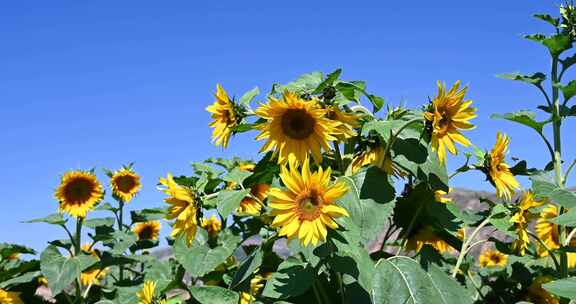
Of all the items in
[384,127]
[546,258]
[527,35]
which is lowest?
[546,258]

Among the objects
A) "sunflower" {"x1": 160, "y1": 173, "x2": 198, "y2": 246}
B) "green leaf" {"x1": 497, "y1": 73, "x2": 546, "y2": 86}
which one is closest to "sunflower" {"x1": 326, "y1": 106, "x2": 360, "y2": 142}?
"sunflower" {"x1": 160, "y1": 173, "x2": 198, "y2": 246}

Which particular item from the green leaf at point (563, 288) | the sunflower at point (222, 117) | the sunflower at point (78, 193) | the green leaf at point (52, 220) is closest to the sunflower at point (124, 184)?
the sunflower at point (78, 193)

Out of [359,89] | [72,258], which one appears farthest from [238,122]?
[72,258]

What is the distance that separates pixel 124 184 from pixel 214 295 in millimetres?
2534

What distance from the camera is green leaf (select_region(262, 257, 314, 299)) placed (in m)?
2.43

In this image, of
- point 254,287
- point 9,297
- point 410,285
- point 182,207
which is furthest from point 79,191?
point 410,285

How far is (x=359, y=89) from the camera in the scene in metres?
2.57

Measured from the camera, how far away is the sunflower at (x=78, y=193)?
15.2 feet

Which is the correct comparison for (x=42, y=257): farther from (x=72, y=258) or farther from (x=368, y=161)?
(x=368, y=161)

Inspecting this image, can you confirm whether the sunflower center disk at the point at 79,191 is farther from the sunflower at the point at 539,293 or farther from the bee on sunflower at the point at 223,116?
the sunflower at the point at 539,293

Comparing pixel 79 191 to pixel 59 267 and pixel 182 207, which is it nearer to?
pixel 59 267

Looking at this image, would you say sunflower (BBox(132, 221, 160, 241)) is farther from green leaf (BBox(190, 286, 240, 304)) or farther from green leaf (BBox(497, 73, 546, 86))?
green leaf (BBox(497, 73, 546, 86))

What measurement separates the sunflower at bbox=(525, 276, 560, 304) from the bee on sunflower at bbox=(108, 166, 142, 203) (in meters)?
2.84

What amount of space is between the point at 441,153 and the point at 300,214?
589 millimetres
